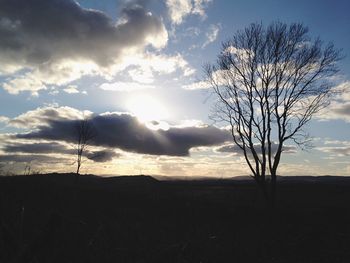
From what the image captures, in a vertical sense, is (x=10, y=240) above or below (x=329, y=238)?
above

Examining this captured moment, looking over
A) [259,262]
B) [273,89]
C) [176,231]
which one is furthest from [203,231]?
[273,89]

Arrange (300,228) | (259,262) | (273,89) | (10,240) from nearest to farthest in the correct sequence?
1. (10,240)
2. (259,262)
3. (300,228)
4. (273,89)

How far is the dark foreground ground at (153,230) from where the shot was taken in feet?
20.4

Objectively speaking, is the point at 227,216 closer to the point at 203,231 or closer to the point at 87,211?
the point at 203,231

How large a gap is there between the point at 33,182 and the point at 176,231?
917 centimetres

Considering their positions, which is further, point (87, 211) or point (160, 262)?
point (87, 211)

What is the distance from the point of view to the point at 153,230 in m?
14.1

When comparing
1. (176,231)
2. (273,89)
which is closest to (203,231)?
(176,231)

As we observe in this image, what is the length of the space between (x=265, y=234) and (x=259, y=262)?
4862 mm

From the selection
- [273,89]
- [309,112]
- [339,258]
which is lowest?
[339,258]

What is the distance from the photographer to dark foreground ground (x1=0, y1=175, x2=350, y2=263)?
6.22 meters

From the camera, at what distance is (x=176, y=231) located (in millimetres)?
14219

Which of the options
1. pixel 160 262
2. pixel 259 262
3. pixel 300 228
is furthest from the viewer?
pixel 300 228

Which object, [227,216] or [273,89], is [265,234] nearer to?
[227,216]
